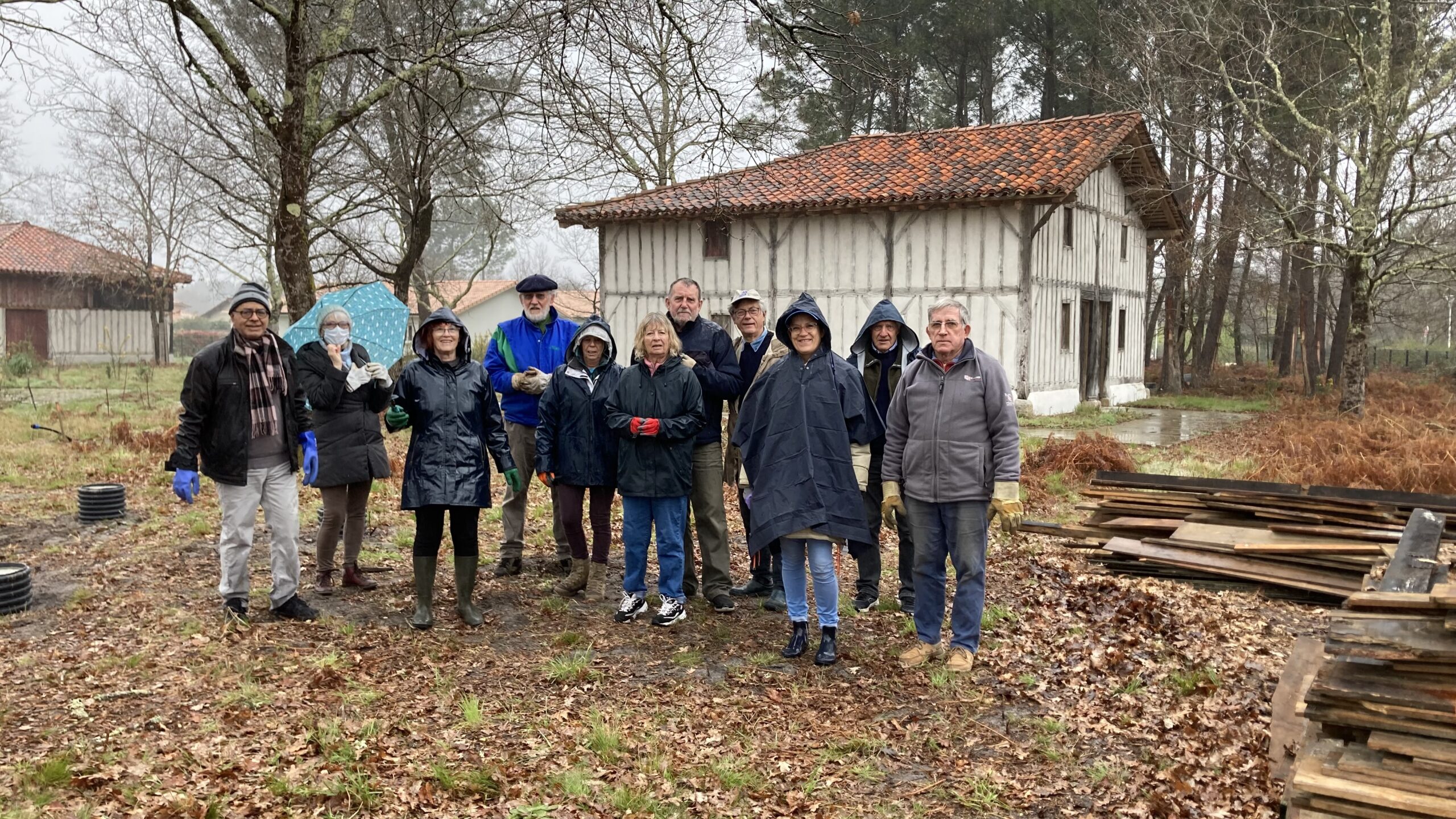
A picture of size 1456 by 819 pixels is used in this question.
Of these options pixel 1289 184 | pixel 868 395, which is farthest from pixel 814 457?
pixel 1289 184

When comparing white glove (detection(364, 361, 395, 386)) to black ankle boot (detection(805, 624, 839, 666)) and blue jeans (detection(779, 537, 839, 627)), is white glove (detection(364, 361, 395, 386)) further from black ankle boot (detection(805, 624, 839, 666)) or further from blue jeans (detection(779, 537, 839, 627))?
black ankle boot (detection(805, 624, 839, 666))

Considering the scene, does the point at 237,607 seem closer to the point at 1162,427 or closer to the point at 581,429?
the point at 581,429

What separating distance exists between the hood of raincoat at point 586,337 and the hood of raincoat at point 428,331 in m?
0.63

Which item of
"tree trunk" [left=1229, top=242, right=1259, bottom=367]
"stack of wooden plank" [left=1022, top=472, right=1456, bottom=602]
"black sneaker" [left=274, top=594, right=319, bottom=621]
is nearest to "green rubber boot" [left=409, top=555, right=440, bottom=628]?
"black sneaker" [left=274, top=594, right=319, bottom=621]

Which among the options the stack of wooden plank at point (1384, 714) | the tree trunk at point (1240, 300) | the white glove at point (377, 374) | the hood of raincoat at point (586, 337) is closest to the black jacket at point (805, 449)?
the hood of raincoat at point (586, 337)

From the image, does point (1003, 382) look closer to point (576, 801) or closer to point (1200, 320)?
point (576, 801)

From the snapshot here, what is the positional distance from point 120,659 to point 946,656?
4.35m

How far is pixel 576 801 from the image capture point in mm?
3846

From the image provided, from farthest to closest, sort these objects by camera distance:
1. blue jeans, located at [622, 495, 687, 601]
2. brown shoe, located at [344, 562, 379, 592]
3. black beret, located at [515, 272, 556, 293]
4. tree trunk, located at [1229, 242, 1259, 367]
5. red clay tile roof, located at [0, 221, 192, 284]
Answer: red clay tile roof, located at [0, 221, 192, 284] → tree trunk, located at [1229, 242, 1259, 367] → brown shoe, located at [344, 562, 379, 592] → black beret, located at [515, 272, 556, 293] → blue jeans, located at [622, 495, 687, 601]

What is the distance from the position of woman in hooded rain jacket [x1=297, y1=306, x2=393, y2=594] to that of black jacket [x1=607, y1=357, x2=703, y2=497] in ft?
5.15

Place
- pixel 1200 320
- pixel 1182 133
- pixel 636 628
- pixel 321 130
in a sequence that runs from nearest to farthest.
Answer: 1. pixel 636 628
2. pixel 321 130
3. pixel 1182 133
4. pixel 1200 320

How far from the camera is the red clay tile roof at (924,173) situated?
59.2ft

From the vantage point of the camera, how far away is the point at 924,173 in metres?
19.4

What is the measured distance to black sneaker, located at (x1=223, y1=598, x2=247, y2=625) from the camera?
19.1 feet
